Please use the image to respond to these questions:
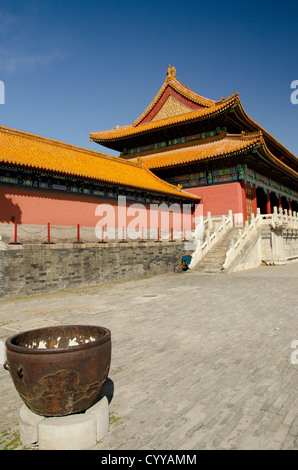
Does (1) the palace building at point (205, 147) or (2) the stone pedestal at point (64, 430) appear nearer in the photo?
(2) the stone pedestal at point (64, 430)

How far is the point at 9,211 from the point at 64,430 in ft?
36.6

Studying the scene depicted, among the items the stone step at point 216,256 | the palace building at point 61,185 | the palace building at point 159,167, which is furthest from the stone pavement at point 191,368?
the stone step at point 216,256

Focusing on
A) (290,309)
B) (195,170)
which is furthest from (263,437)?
(195,170)

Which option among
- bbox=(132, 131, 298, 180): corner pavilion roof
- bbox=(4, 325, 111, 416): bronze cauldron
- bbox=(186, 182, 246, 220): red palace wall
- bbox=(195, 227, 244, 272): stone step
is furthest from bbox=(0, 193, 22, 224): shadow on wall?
bbox=(186, 182, 246, 220): red palace wall

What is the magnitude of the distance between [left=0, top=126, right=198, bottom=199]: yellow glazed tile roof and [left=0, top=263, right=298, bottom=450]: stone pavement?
615 centimetres

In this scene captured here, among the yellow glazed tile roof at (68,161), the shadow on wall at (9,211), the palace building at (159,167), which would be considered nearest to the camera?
the shadow on wall at (9,211)

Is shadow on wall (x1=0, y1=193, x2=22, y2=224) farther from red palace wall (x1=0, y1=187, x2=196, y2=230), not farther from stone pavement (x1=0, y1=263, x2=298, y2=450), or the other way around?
stone pavement (x1=0, y1=263, x2=298, y2=450)

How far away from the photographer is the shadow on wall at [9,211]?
40.4 feet

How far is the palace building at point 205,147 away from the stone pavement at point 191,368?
1302cm

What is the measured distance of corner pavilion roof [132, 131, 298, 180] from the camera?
64.2 feet

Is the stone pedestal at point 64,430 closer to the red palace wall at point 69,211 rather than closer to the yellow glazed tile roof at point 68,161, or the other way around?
the yellow glazed tile roof at point 68,161

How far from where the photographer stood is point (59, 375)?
2.60 meters

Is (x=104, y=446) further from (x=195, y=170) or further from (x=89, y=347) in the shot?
(x=195, y=170)

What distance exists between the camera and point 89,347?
8.91 feet
